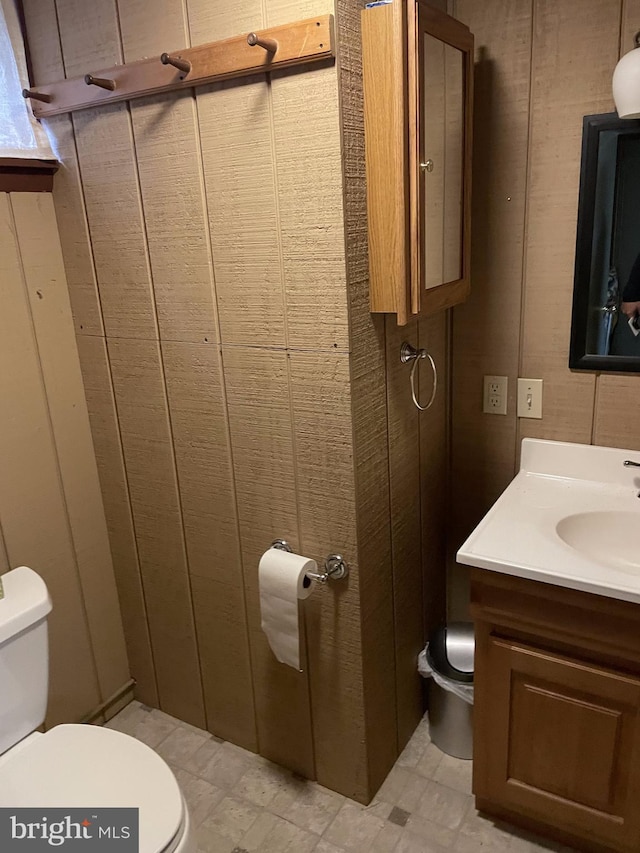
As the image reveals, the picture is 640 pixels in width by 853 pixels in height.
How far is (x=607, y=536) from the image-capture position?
1.61m

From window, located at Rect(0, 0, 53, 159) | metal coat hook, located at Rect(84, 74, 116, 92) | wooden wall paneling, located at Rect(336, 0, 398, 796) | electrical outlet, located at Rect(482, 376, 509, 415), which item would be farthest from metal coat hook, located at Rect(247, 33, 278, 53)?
electrical outlet, located at Rect(482, 376, 509, 415)

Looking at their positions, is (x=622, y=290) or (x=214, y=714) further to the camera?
(x=214, y=714)

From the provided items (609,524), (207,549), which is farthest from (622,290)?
(207,549)

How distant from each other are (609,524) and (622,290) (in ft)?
1.92

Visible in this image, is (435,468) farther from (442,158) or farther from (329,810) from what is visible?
(329,810)

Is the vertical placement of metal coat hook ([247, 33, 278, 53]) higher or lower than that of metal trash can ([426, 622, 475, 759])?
higher

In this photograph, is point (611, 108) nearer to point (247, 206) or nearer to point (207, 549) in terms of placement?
point (247, 206)

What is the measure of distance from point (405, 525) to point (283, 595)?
405mm

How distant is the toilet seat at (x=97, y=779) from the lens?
4.25 ft

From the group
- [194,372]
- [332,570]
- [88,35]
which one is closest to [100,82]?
[88,35]

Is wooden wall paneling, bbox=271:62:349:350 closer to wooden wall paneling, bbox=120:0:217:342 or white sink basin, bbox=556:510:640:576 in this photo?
wooden wall paneling, bbox=120:0:217:342

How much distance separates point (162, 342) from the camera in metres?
1.70

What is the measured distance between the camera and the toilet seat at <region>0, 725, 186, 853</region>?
1.30 metres

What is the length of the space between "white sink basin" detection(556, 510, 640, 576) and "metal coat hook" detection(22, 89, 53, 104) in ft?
5.44
